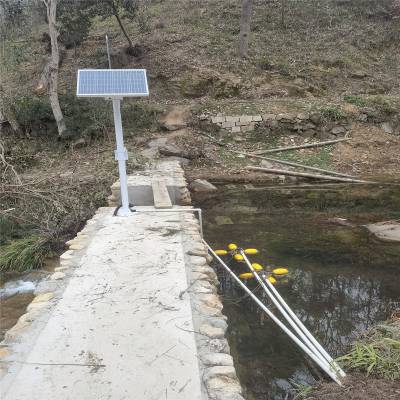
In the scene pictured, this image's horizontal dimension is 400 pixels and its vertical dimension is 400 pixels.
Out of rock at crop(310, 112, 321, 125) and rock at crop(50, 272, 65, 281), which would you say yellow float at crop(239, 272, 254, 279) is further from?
rock at crop(310, 112, 321, 125)

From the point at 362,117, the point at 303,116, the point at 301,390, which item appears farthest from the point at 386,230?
the point at 362,117

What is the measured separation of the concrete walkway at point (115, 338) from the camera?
8.19 feet

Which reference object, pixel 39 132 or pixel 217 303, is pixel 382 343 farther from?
pixel 39 132

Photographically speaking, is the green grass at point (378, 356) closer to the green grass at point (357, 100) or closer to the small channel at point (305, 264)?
the small channel at point (305, 264)

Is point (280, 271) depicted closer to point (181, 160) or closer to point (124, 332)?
point (124, 332)

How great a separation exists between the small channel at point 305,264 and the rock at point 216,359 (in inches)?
34.3

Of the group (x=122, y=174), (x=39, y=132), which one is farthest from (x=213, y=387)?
(x=39, y=132)

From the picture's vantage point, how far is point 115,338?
2.98 metres

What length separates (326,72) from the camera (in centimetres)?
1459

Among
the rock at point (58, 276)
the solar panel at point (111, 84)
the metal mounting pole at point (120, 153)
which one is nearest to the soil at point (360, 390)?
the rock at point (58, 276)

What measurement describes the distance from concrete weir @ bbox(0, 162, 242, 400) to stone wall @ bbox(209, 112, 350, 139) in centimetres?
790

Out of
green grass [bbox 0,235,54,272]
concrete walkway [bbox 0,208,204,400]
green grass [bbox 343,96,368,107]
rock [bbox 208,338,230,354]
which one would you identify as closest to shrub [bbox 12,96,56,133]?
green grass [bbox 0,235,54,272]

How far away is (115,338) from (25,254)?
358 centimetres

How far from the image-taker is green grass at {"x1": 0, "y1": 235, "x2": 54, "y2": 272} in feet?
19.5
